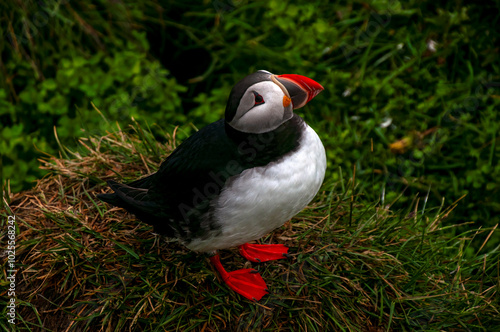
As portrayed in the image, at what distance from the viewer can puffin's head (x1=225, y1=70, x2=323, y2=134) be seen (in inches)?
91.0

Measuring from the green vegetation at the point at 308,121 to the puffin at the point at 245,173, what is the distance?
34 centimetres

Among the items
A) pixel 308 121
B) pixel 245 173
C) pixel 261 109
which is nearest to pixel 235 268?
pixel 245 173

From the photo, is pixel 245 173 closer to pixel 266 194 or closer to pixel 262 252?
pixel 266 194

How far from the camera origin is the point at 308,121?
171 inches

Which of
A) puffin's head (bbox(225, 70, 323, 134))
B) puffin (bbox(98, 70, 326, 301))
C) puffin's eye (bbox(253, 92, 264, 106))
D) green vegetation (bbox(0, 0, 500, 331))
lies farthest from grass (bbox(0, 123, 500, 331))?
puffin's eye (bbox(253, 92, 264, 106))

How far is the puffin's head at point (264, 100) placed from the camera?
2312mm

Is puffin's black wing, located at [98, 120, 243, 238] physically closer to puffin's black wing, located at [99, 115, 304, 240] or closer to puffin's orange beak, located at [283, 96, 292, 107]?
puffin's black wing, located at [99, 115, 304, 240]

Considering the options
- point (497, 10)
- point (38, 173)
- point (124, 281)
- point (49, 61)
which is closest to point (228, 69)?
point (49, 61)

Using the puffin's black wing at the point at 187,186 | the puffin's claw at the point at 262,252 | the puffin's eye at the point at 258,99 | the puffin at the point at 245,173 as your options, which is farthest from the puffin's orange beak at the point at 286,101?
the puffin's claw at the point at 262,252

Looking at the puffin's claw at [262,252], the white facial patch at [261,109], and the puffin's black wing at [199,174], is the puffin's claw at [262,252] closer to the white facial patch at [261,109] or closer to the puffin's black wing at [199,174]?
the puffin's black wing at [199,174]

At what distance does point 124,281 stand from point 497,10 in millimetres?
3702

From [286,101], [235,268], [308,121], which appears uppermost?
[286,101]

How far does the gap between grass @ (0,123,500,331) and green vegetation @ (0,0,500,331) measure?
0.4 inches

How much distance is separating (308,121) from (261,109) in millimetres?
2068
